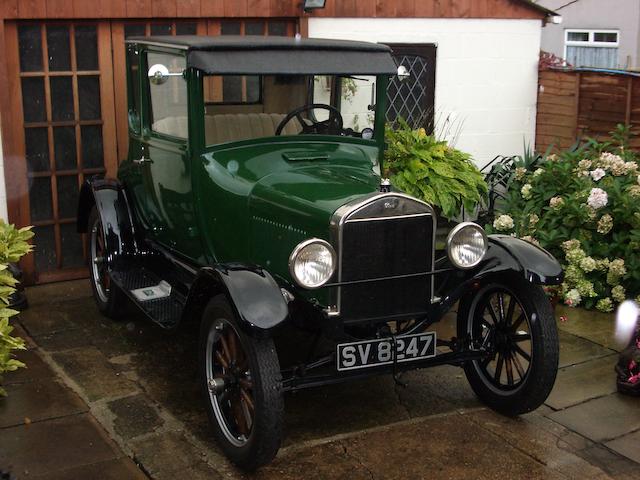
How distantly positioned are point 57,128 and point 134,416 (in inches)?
117

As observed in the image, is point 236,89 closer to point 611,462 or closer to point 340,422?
point 340,422

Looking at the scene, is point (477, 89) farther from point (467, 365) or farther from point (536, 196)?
point (467, 365)

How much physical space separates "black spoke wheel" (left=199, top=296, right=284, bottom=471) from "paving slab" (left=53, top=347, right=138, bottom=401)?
32.9 inches

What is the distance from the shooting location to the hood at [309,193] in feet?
13.9

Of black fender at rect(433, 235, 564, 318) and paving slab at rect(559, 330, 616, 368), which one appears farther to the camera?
paving slab at rect(559, 330, 616, 368)

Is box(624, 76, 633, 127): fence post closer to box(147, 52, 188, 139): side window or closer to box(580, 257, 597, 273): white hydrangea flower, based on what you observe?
box(580, 257, 597, 273): white hydrangea flower

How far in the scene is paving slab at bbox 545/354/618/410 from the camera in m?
4.80

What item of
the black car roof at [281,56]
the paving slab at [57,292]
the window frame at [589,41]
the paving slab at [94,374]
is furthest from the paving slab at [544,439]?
the window frame at [589,41]

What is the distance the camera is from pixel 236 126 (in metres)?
5.04

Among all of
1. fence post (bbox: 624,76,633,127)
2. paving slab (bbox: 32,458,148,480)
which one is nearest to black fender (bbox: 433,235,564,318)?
paving slab (bbox: 32,458,148,480)

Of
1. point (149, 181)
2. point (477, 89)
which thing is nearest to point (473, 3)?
point (477, 89)

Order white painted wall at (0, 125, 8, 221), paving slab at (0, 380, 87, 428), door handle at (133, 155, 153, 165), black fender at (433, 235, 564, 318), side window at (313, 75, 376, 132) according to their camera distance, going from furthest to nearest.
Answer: white painted wall at (0, 125, 8, 221) → door handle at (133, 155, 153, 165) → side window at (313, 75, 376, 132) → paving slab at (0, 380, 87, 428) → black fender at (433, 235, 564, 318)

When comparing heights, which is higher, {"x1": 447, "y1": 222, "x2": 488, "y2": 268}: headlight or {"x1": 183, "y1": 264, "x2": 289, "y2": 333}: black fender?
{"x1": 447, "y1": 222, "x2": 488, "y2": 268}: headlight

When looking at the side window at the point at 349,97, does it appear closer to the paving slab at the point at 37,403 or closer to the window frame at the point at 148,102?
the window frame at the point at 148,102
